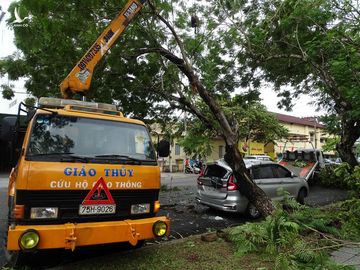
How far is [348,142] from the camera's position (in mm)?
10789

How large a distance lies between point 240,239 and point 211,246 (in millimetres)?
2547

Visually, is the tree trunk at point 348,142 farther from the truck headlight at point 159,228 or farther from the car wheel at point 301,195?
the truck headlight at point 159,228

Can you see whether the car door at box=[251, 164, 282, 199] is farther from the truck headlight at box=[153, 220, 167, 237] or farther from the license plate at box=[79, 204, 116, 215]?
the license plate at box=[79, 204, 116, 215]

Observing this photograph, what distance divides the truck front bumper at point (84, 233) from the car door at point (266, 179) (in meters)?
5.82

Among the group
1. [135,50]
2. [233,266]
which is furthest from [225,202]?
[135,50]

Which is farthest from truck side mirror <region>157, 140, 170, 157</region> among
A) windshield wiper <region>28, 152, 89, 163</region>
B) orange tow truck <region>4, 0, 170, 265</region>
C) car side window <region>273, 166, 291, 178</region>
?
car side window <region>273, 166, 291, 178</region>

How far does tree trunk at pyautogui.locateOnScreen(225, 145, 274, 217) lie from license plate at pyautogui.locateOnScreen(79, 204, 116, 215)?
4.04m

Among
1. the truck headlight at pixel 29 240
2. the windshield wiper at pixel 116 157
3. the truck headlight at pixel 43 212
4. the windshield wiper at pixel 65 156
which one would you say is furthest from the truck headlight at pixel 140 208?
the truck headlight at pixel 29 240

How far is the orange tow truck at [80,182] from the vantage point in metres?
4.34

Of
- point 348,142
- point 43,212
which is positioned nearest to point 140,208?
point 43,212

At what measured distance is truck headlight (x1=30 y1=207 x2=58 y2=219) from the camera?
438cm

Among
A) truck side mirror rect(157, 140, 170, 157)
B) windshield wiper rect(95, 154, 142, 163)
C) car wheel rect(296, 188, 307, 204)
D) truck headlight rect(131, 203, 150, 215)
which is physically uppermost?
truck side mirror rect(157, 140, 170, 157)

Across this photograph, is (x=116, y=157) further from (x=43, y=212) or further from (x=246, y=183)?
(x=246, y=183)

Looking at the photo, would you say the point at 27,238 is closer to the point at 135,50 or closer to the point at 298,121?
the point at 135,50
